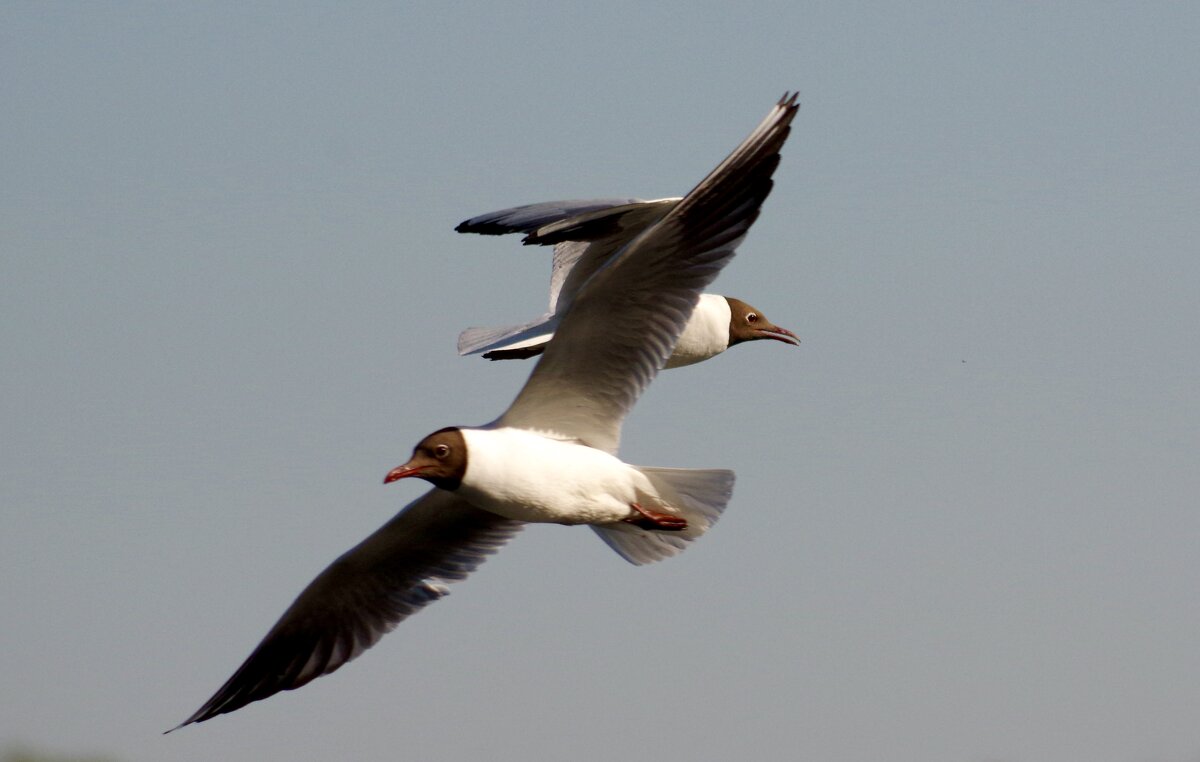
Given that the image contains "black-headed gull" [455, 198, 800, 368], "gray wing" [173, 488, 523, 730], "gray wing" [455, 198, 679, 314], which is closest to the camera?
Result: "gray wing" [173, 488, 523, 730]

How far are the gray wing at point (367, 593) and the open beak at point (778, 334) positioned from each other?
10.1ft

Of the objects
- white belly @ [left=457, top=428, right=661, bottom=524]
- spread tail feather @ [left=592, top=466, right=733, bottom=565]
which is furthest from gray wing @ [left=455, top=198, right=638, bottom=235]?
white belly @ [left=457, top=428, right=661, bottom=524]

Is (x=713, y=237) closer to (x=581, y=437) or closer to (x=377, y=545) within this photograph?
(x=581, y=437)

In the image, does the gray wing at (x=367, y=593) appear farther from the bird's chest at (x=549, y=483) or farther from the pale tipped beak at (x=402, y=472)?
the pale tipped beak at (x=402, y=472)

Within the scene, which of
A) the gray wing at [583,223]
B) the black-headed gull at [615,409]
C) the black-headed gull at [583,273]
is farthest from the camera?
the black-headed gull at [583,273]

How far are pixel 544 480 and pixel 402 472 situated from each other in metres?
0.58

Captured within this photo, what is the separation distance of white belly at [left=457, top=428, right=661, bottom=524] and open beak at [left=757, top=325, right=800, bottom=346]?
3722mm

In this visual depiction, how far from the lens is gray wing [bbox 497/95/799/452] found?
271 inches

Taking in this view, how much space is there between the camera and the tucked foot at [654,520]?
280 inches

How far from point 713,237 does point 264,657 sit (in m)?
3.11

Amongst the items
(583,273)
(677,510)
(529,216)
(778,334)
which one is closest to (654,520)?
(677,510)

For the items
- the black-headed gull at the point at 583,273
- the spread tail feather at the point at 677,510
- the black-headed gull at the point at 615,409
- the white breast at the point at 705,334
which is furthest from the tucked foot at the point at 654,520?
the white breast at the point at 705,334

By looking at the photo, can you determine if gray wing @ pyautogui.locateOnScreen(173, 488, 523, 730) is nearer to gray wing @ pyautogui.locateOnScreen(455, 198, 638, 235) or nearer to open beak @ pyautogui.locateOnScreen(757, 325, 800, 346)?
gray wing @ pyautogui.locateOnScreen(455, 198, 638, 235)

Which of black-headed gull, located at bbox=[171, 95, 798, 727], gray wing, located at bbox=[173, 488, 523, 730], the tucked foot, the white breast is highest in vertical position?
the white breast
